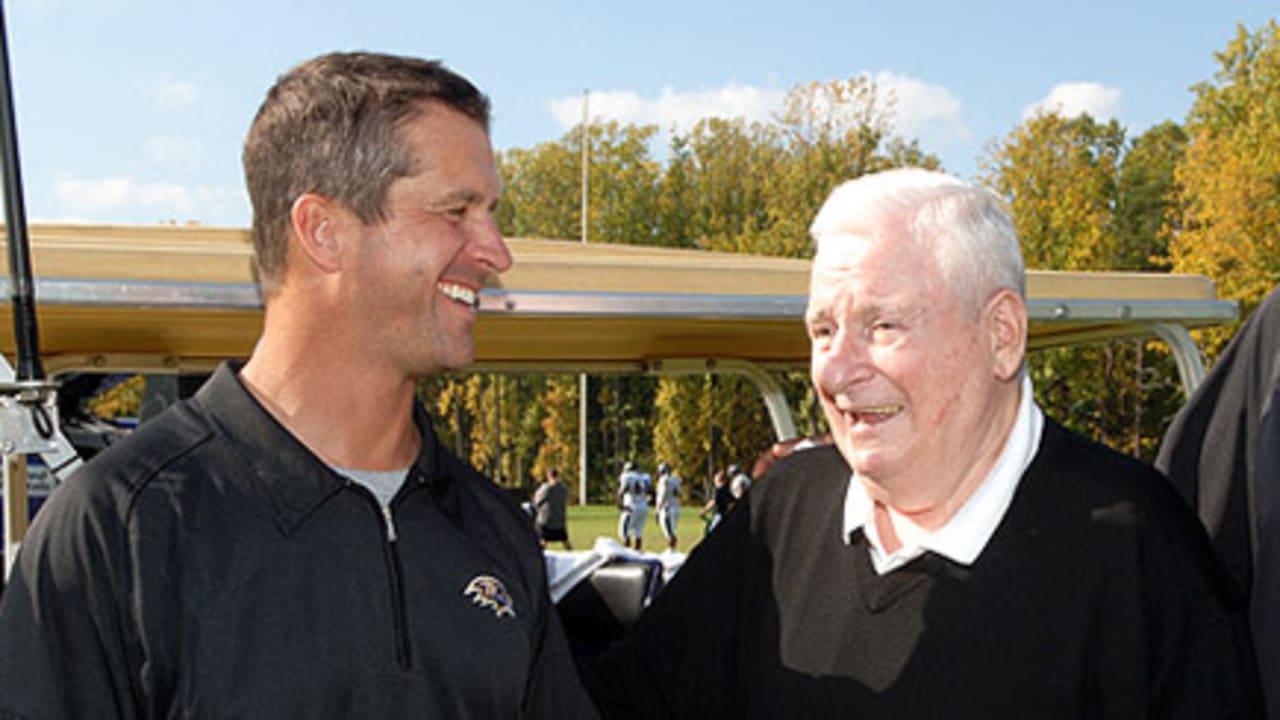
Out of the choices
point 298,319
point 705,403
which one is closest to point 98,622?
point 298,319

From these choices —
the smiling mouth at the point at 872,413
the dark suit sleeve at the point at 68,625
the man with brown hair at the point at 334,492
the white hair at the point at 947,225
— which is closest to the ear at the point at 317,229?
the man with brown hair at the point at 334,492

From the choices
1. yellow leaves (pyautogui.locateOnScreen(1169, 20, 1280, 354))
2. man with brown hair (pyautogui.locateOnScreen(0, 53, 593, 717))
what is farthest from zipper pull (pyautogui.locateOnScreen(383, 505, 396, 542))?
yellow leaves (pyautogui.locateOnScreen(1169, 20, 1280, 354))

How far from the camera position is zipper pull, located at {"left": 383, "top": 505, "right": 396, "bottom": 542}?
1.97 metres

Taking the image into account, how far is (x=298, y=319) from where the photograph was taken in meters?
2.00

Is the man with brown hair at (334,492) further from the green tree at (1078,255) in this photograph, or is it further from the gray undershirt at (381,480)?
the green tree at (1078,255)

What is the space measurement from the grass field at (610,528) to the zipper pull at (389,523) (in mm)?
21531

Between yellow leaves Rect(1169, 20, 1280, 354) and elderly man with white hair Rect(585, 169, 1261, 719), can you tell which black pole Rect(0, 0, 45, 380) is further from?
yellow leaves Rect(1169, 20, 1280, 354)

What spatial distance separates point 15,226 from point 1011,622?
5.76ft

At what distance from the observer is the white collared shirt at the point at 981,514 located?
2256 mm

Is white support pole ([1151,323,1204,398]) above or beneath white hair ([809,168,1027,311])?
beneath

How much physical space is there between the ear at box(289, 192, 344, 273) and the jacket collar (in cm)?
22

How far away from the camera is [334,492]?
76.8 inches

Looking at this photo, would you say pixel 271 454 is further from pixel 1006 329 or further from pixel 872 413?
pixel 1006 329

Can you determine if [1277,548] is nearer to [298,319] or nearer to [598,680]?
[598,680]
